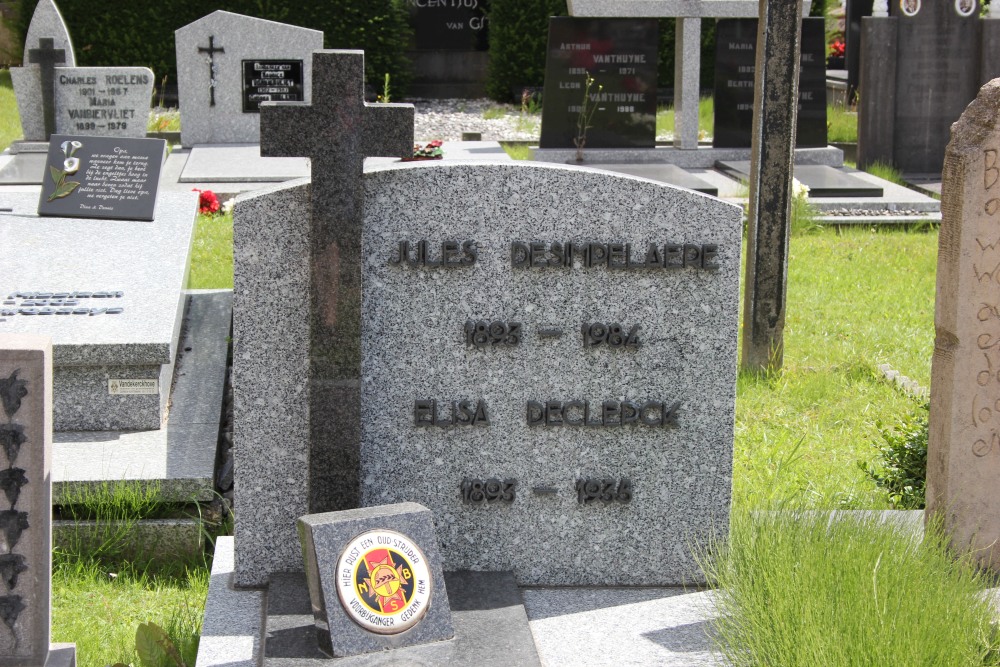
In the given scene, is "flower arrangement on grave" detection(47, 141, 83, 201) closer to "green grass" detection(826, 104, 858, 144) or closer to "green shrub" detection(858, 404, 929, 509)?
"green shrub" detection(858, 404, 929, 509)

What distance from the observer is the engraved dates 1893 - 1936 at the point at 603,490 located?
3.21 meters

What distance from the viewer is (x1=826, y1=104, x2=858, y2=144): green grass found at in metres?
14.0

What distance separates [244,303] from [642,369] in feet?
3.37

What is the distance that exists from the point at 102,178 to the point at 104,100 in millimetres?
4283

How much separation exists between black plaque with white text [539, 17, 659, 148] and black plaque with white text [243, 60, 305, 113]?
8.05ft

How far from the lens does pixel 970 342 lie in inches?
123

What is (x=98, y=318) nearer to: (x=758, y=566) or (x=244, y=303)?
(x=244, y=303)

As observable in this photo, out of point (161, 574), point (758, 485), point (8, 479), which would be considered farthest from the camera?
point (758, 485)

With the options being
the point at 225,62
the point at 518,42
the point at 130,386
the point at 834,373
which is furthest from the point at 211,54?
the point at 130,386

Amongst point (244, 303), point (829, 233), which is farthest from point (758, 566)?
point (829, 233)

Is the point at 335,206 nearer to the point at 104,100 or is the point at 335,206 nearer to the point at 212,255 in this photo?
the point at 212,255

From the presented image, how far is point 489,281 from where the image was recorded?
121 inches

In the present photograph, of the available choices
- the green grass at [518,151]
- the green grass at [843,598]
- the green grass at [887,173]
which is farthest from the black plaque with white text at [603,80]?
the green grass at [843,598]

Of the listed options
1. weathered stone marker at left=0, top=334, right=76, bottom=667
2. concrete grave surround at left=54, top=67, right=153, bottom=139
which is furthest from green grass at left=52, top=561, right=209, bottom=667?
concrete grave surround at left=54, top=67, right=153, bottom=139
